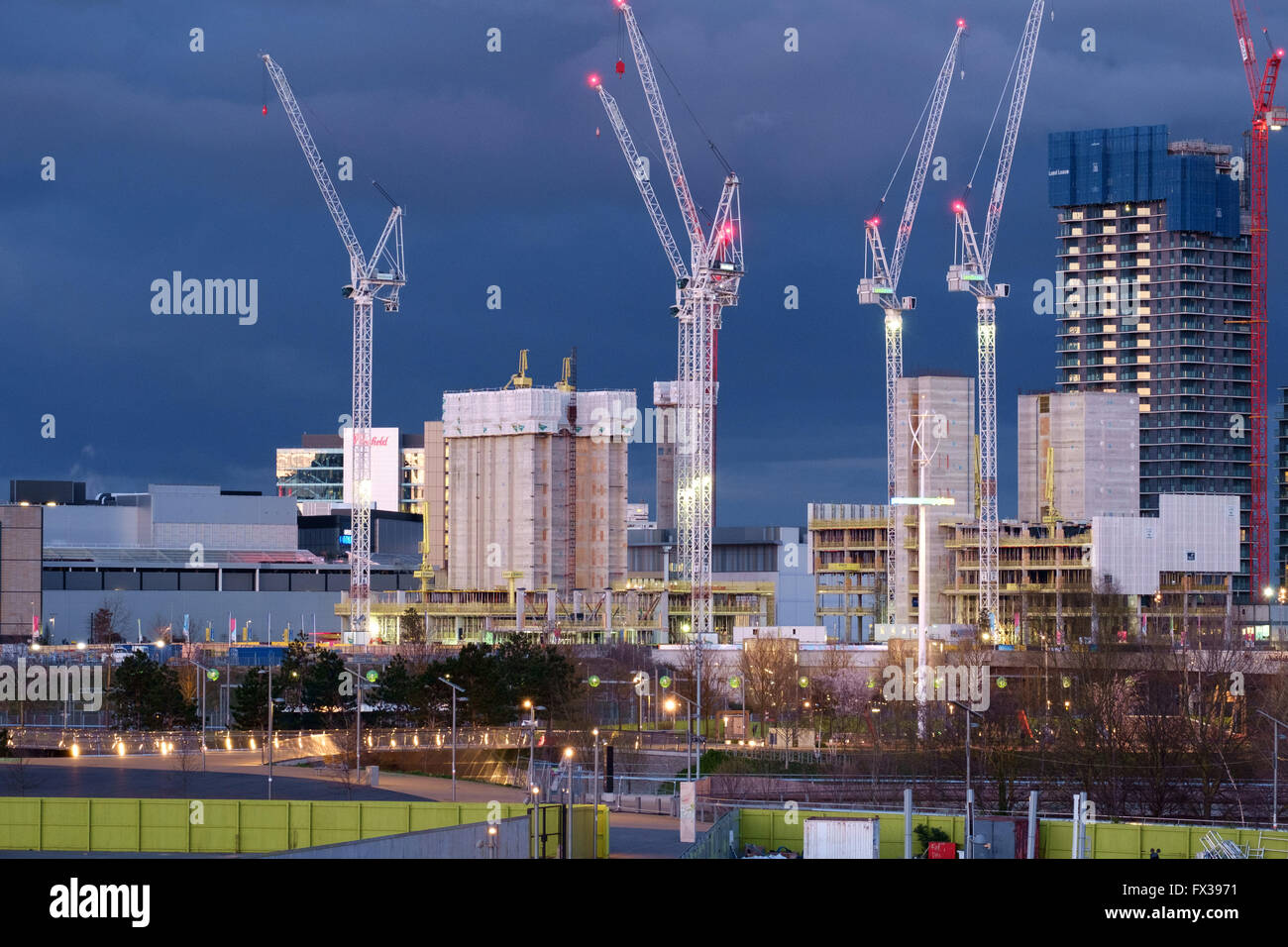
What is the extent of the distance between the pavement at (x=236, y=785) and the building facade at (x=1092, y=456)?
118912 millimetres

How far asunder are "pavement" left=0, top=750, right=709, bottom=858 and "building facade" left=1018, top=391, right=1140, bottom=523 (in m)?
119

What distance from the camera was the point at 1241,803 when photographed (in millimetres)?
70688

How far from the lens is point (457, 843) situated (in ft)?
140

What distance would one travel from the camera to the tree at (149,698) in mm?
94125

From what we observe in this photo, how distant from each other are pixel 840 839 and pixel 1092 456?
148357mm

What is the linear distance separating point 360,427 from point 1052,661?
71.7 m

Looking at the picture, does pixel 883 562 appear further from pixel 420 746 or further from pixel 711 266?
pixel 420 746

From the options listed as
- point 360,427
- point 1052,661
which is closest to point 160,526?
point 360,427

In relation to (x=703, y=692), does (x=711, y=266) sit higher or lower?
higher

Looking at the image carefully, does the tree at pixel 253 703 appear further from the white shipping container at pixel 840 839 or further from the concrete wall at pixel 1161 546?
the concrete wall at pixel 1161 546

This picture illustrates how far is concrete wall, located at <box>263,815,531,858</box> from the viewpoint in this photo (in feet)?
133

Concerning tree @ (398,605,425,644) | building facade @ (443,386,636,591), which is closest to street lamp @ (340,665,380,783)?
tree @ (398,605,425,644)

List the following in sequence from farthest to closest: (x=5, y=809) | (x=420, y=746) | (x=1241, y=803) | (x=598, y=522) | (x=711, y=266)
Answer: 1. (x=598, y=522)
2. (x=711, y=266)
3. (x=420, y=746)
4. (x=1241, y=803)
5. (x=5, y=809)
